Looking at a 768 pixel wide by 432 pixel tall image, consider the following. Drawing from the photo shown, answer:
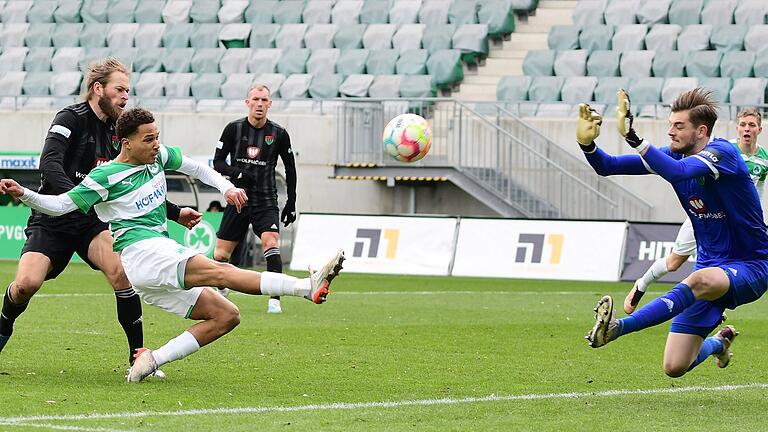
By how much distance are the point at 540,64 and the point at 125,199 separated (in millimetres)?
18381

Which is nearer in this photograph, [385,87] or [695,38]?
[695,38]

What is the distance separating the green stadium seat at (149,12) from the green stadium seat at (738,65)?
500 inches

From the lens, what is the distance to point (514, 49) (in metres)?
27.0

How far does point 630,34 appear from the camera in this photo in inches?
1006

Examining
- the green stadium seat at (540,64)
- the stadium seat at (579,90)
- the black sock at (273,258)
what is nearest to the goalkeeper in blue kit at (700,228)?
the black sock at (273,258)

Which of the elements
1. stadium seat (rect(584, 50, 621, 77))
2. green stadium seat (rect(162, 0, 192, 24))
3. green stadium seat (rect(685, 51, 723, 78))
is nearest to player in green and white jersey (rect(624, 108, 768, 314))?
green stadium seat (rect(685, 51, 723, 78))

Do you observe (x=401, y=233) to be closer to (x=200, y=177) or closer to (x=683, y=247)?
(x=683, y=247)

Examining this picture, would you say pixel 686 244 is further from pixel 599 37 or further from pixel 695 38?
pixel 599 37

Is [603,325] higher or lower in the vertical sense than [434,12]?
lower

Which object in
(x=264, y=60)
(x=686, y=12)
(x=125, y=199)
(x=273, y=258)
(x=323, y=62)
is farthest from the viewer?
(x=264, y=60)

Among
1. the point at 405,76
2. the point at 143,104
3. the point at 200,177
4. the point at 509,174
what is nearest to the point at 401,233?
the point at 509,174

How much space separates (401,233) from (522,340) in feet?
32.6

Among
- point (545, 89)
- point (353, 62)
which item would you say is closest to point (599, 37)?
point (545, 89)

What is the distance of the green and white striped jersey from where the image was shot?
7.99m
